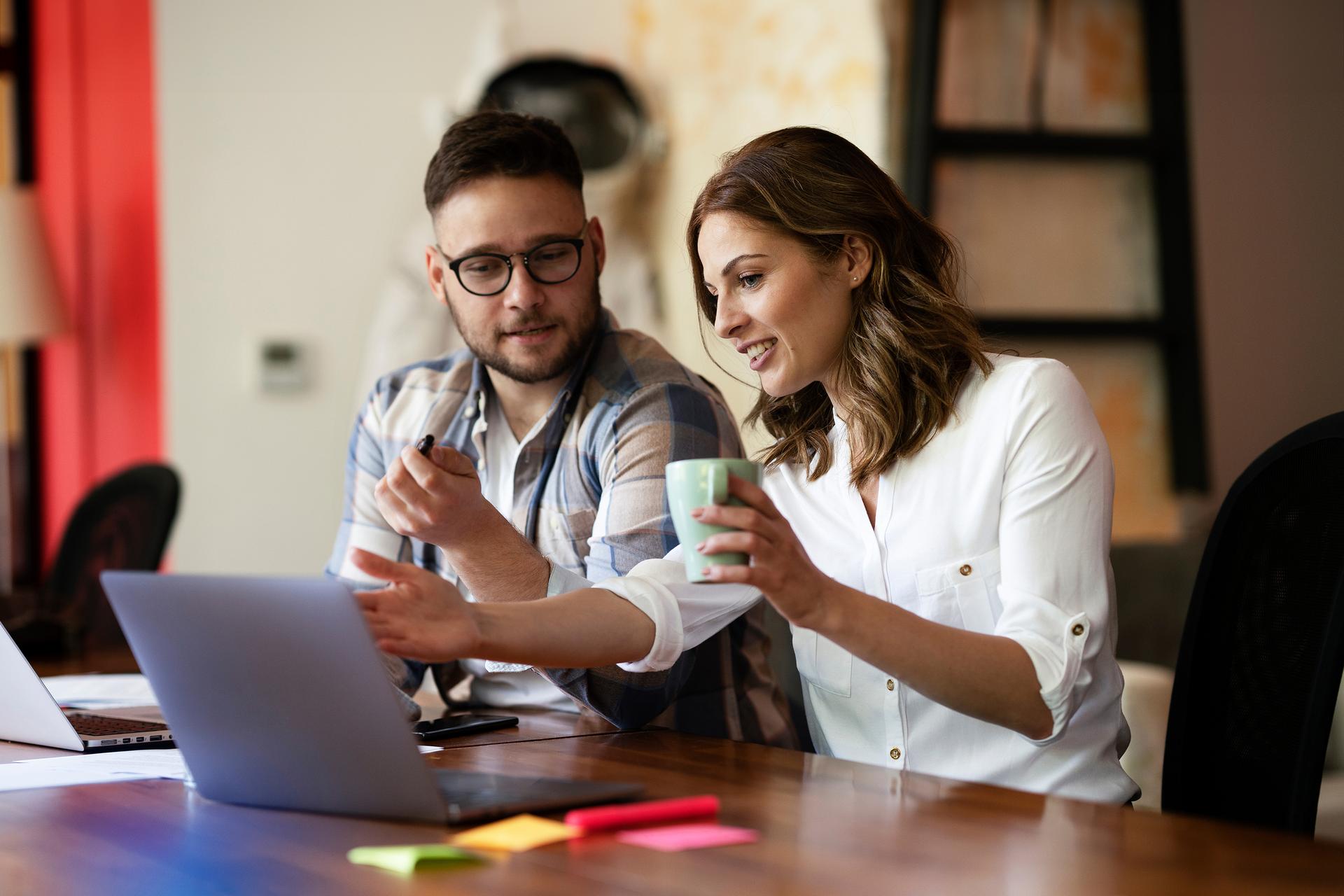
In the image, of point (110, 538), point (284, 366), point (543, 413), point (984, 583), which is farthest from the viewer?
point (284, 366)

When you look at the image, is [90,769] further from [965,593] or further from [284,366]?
[284,366]

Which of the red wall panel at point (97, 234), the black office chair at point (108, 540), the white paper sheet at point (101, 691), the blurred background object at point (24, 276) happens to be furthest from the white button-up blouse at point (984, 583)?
the blurred background object at point (24, 276)

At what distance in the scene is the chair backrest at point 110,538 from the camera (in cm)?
260

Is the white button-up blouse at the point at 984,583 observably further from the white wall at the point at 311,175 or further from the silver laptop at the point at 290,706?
the white wall at the point at 311,175

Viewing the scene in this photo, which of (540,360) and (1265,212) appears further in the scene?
(1265,212)

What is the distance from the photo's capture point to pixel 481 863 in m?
0.85

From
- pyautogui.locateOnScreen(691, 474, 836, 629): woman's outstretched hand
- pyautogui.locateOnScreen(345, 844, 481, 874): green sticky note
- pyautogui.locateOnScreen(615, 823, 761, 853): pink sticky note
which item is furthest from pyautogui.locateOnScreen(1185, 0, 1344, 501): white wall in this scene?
pyautogui.locateOnScreen(345, 844, 481, 874): green sticky note

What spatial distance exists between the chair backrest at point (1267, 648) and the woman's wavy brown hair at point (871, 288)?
307mm

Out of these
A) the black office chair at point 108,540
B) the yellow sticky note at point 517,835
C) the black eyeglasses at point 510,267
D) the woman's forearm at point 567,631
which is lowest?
the black office chair at point 108,540

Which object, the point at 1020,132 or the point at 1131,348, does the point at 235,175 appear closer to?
the point at 1020,132

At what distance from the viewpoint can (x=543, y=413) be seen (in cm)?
186

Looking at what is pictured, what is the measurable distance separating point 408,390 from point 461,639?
2.96ft

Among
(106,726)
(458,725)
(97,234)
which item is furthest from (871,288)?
(97,234)

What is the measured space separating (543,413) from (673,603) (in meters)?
0.56
